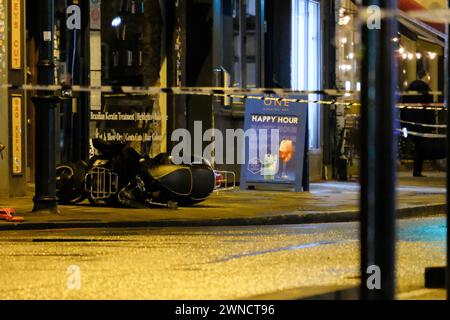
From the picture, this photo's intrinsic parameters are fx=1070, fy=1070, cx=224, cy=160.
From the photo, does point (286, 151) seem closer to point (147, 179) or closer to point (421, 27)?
point (421, 27)

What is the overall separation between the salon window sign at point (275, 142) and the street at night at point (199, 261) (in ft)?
19.6

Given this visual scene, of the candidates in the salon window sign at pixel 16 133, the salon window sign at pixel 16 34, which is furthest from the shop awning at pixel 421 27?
the salon window sign at pixel 16 133

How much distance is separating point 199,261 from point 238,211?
5.94 m

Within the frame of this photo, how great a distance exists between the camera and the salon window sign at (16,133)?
1841 centimetres

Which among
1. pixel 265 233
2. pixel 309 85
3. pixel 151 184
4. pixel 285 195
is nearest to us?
pixel 265 233

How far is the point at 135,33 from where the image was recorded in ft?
71.4

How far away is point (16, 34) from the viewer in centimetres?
1828

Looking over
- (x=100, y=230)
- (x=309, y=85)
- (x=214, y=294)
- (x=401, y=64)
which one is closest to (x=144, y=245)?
(x=100, y=230)

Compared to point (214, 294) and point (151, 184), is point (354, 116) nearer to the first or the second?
point (151, 184)

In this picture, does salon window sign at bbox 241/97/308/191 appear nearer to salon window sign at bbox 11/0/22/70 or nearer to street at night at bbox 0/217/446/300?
salon window sign at bbox 11/0/22/70

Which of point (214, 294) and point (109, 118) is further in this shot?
point (109, 118)

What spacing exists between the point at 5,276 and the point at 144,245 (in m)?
2.89

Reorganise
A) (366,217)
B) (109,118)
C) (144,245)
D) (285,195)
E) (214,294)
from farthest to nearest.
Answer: (109,118)
(285,195)
(144,245)
(214,294)
(366,217)

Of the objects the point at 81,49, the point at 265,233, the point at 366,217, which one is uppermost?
the point at 81,49
